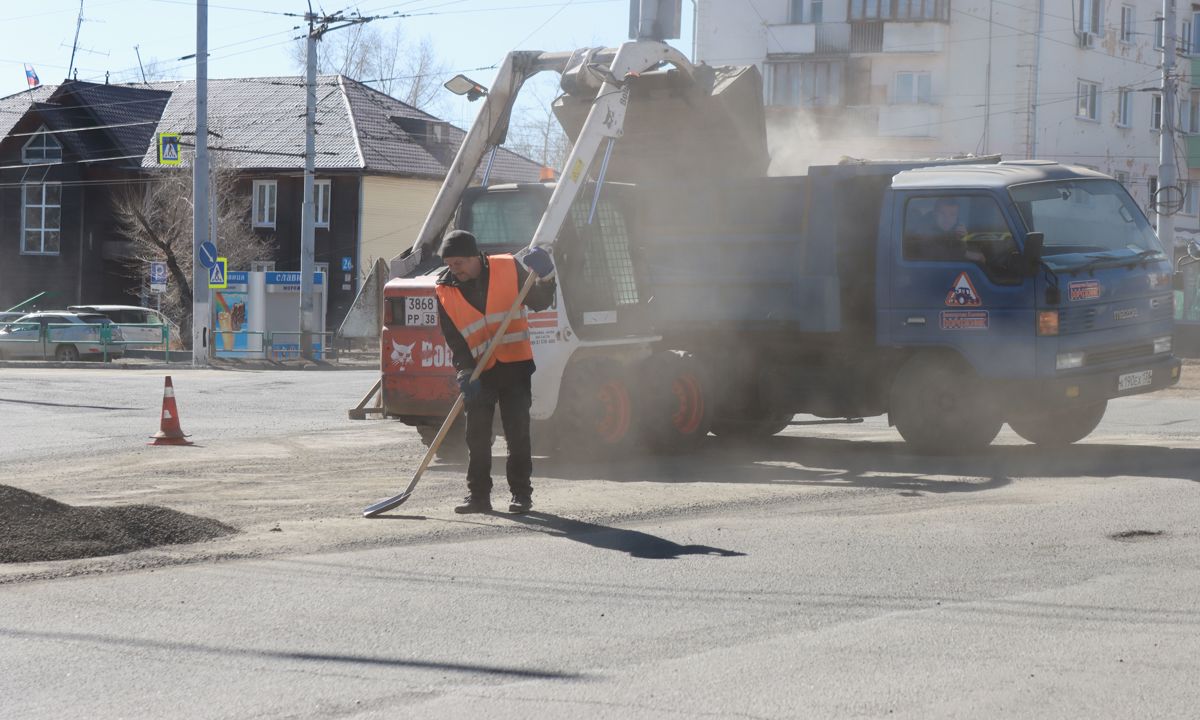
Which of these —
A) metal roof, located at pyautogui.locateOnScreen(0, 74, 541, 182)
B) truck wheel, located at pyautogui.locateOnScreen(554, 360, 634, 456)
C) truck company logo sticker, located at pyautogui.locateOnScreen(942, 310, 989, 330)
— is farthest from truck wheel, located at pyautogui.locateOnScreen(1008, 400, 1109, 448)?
metal roof, located at pyautogui.locateOnScreen(0, 74, 541, 182)

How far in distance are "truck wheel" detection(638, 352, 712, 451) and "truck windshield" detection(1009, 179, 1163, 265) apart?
3.14m

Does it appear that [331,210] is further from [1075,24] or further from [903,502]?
[903,502]

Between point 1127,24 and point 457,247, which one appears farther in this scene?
point 1127,24

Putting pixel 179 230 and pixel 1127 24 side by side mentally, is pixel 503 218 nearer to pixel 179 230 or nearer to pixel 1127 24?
pixel 179 230

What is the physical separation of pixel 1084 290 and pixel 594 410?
411cm

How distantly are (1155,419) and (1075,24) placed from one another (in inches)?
1428

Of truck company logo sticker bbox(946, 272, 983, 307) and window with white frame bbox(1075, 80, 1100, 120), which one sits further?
window with white frame bbox(1075, 80, 1100, 120)

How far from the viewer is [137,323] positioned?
3894 centimetres

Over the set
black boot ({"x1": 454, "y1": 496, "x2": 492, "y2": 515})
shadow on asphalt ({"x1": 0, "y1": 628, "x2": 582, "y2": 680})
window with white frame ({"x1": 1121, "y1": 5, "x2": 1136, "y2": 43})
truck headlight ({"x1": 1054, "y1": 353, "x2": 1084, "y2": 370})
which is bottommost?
shadow on asphalt ({"x1": 0, "y1": 628, "x2": 582, "y2": 680})

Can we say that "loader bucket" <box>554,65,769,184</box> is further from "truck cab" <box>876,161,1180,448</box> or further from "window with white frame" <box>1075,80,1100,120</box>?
"window with white frame" <box>1075,80,1100,120</box>

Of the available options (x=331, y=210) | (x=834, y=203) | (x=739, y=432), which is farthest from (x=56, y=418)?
(x=331, y=210)

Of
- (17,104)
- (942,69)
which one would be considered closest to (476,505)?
(942,69)

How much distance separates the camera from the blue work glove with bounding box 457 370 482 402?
30.5 ft

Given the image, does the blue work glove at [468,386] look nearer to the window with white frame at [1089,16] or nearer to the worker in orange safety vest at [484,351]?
the worker in orange safety vest at [484,351]
